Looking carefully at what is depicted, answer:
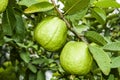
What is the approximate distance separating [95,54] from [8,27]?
1.25 ft

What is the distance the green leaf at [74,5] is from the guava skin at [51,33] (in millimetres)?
51

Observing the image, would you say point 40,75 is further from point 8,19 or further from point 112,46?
point 112,46

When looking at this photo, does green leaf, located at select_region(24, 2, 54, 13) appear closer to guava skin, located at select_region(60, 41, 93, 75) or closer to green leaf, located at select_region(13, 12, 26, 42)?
guava skin, located at select_region(60, 41, 93, 75)

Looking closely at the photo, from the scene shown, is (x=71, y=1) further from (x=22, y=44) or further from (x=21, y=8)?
(x=22, y=44)

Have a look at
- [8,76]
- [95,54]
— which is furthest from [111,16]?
[95,54]

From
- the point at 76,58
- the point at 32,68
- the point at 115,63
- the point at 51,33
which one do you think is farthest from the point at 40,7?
the point at 32,68

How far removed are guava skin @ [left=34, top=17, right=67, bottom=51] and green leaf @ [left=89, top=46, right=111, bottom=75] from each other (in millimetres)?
99

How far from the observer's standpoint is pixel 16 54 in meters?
2.12

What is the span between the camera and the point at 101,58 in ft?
3.18

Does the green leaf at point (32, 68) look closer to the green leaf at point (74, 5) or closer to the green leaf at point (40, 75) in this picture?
the green leaf at point (40, 75)

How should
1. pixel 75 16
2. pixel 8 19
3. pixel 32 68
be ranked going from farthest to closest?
pixel 32 68
pixel 8 19
pixel 75 16

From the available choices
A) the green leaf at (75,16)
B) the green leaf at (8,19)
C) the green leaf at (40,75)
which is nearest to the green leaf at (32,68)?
the green leaf at (40,75)

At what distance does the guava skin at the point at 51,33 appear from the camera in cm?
96

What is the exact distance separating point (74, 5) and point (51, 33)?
0.11m
